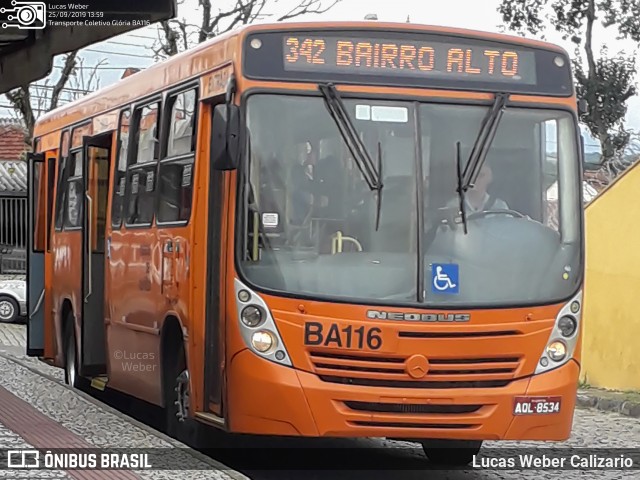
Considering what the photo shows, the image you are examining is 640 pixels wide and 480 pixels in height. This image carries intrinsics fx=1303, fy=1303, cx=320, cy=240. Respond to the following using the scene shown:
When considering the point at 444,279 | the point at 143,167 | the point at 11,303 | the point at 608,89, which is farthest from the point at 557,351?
the point at 608,89

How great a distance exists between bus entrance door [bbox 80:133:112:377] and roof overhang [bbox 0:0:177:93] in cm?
109

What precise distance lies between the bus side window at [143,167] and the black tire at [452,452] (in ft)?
9.43

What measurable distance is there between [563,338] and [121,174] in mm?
4529

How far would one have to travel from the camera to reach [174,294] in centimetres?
962

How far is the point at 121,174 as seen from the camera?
11.4 m

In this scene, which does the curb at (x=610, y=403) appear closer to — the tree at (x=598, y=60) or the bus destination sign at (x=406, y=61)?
the bus destination sign at (x=406, y=61)

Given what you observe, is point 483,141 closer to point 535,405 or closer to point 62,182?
point 535,405

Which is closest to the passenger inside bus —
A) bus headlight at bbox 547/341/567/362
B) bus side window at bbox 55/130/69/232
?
bus headlight at bbox 547/341/567/362

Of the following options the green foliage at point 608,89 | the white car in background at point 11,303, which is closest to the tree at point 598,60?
the green foliage at point 608,89

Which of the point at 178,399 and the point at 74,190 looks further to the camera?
the point at 74,190

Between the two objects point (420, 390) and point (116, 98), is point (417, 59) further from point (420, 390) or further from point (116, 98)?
point (116, 98)

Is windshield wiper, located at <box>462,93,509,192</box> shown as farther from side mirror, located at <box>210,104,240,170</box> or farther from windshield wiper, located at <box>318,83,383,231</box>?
side mirror, located at <box>210,104,240,170</box>

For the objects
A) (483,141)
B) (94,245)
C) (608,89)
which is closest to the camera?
Answer: (483,141)

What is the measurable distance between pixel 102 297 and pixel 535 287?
5257 mm
